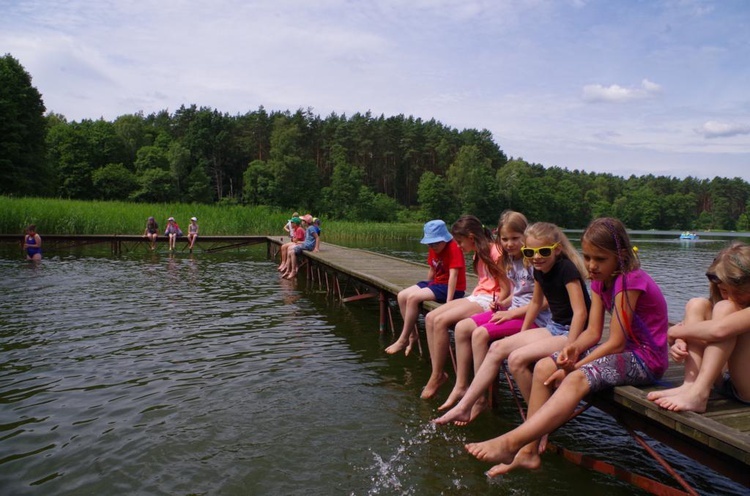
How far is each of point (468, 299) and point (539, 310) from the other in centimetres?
116

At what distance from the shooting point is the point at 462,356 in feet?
17.0

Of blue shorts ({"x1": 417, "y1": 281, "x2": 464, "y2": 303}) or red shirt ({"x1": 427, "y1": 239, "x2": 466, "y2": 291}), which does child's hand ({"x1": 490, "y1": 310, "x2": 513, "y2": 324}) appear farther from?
blue shorts ({"x1": 417, "y1": 281, "x2": 464, "y2": 303})

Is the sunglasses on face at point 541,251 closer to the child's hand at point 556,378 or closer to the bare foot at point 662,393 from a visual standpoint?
the child's hand at point 556,378

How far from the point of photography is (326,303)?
40.4 feet

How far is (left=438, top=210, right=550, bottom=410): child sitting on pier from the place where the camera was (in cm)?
492

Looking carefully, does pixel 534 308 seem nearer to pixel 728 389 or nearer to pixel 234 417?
pixel 728 389

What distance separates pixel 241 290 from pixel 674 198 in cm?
11681

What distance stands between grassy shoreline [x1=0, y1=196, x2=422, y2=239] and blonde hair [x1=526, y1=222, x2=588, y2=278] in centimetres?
2413

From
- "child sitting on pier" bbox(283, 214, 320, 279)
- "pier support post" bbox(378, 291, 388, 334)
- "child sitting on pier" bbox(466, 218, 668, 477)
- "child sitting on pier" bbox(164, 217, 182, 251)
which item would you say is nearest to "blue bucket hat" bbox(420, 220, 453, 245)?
"child sitting on pier" bbox(466, 218, 668, 477)

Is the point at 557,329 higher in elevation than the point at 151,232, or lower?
higher

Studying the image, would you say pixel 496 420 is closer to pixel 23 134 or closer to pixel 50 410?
pixel 50 410

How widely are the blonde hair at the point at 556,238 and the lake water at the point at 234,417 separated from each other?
1.57 meters

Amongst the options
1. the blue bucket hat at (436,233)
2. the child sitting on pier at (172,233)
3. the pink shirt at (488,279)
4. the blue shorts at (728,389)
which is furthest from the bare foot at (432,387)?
the child sitting on pier at (172,233)

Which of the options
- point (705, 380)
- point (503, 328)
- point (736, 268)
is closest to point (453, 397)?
point (503, 328)
